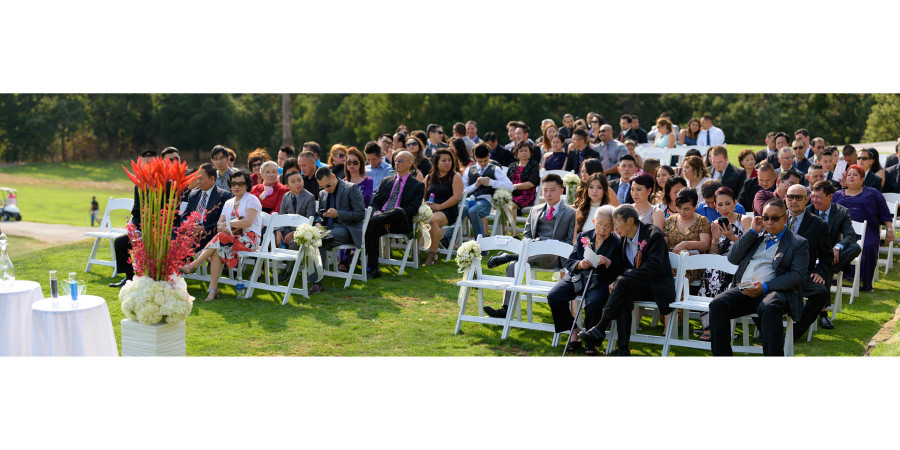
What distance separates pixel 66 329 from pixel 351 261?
4531 millimetres

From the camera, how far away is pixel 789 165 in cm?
1077

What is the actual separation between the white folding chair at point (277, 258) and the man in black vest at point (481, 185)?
→ 8.57 feet

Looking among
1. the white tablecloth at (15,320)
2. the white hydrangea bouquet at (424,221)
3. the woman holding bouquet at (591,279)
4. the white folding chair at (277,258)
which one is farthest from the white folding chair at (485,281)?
the white tablecloth at (15,320)

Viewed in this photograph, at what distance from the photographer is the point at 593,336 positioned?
271 inches

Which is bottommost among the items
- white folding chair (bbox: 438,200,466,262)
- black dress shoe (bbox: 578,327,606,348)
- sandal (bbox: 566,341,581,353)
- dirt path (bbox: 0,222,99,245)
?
dirt path (bbox: 0,222,99,245)

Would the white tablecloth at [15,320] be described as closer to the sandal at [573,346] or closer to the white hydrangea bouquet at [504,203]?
the sandal at [573,346]

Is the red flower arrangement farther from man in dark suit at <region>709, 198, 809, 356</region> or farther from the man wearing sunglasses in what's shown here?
the man wearing sunglasses

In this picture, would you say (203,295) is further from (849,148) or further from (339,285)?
(849,148)

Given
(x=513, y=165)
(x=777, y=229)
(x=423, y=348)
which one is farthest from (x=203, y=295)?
(x=777, y=229)

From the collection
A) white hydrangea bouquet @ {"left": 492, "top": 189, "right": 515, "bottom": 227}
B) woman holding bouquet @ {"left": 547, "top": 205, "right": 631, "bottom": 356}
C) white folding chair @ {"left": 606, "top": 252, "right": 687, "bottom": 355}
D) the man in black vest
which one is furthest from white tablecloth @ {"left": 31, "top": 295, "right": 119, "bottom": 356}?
white hydrangea bouquet @ {"left": 492, "top": 189, "right": 515, "bottom": 227}

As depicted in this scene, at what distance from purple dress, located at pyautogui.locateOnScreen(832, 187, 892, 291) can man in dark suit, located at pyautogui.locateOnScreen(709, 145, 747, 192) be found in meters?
1.30

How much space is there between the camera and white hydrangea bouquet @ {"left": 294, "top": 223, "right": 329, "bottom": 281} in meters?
9.04

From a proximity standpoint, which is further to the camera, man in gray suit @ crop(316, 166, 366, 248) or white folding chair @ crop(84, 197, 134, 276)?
white folding chair @ crop(84, 197, 134, 276)

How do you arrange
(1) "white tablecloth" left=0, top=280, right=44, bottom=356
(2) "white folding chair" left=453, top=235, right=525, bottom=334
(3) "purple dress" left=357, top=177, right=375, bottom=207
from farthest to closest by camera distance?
1. (3) "purple dress" left=357, top=177, right=375, bottom=207
2. (2) "white folding chair" left=453, top=235, right=525, bottom=334
3. (1) "white tablecloth" left=0, top=280, right=44, bottom=356
